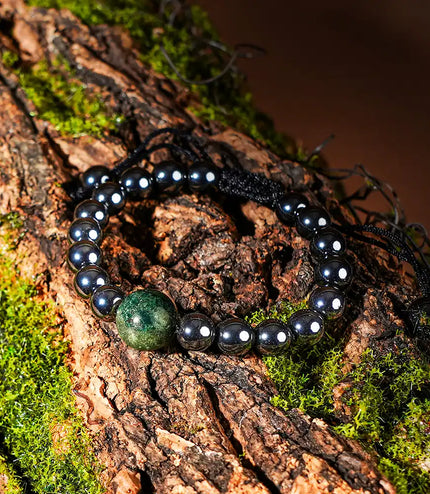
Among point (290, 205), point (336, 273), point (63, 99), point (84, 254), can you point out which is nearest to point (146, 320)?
point (84, 254)

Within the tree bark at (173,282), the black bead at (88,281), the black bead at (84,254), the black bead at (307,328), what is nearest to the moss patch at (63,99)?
the tree bark at (173,282)

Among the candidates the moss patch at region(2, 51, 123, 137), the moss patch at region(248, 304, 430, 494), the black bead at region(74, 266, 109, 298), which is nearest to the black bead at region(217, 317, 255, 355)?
the moss patch at region(248, 304, 430, 494)

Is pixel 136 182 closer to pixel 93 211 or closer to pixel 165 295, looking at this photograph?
pixel 93 211

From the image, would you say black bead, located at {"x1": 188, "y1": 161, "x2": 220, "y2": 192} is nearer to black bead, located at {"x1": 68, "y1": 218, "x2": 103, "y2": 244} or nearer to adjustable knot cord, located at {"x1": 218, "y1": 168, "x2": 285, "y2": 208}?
adjustable knot cord, located at {"x1": 218, "y1": 168, "x2": 285, "y2": 208}

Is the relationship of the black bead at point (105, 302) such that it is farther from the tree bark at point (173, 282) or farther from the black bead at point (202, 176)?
the black bead at point (202, 176)

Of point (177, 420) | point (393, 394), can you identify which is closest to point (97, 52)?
point (177, 420)

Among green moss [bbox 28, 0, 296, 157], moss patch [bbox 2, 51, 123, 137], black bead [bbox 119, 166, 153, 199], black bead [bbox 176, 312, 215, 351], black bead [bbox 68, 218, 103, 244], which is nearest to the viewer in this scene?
black bead [bbox 176, 312, 215, 351]

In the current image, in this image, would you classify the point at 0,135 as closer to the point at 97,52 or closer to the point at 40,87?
the point at 40,87
